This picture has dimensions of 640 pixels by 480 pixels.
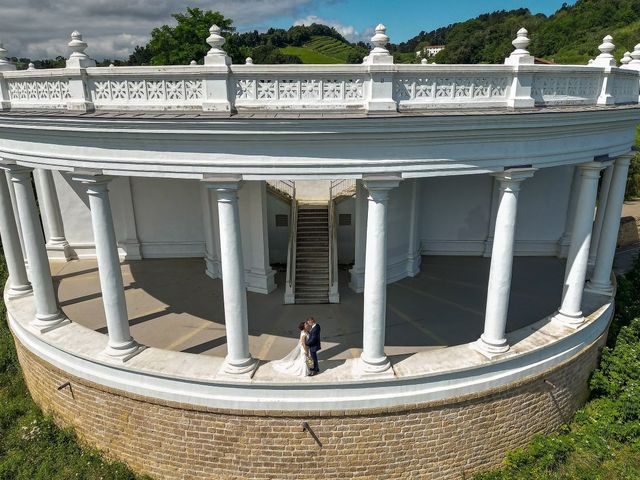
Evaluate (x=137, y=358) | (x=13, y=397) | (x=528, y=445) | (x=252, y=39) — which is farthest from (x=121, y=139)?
(x=252, y=39)

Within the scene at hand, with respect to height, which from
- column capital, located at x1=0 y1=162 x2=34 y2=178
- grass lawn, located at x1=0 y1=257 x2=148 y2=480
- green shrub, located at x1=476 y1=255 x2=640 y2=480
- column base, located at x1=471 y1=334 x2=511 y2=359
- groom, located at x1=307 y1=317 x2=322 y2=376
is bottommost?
grass lawn, located at x1=0 y1=257 x2=148 y2=480

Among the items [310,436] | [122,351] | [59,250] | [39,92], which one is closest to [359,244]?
[310,436]

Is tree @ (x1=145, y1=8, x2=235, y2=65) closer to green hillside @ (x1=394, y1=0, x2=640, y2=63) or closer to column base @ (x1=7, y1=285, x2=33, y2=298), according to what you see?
column base @ (x1=7, y1=285, x2=33, y2=298)

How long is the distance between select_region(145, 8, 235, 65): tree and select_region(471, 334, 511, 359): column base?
55.9 meters

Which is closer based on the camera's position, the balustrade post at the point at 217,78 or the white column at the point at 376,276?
the balustrade post at the point at 217,78

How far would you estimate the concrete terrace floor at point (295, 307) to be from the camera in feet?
45.1

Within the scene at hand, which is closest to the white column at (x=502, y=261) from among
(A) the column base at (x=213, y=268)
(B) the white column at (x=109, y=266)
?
(B) the white column at (x=109, y=266)

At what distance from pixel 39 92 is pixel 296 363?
9.23m

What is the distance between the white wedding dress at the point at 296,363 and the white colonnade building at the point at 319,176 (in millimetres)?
276

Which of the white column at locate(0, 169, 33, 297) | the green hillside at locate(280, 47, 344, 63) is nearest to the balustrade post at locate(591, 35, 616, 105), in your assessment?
the white column at locate(0, 169, 33, 297)

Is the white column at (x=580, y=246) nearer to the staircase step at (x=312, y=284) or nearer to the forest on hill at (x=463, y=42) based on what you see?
the staircase step at (x=312, y=284)

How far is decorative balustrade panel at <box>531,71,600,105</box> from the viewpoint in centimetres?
1114

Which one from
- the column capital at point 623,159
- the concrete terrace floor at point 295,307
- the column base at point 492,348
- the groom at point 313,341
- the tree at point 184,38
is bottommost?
the concrete terrace floor at point 295,307

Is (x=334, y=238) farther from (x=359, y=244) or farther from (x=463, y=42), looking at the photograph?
(x=463, y=42)
